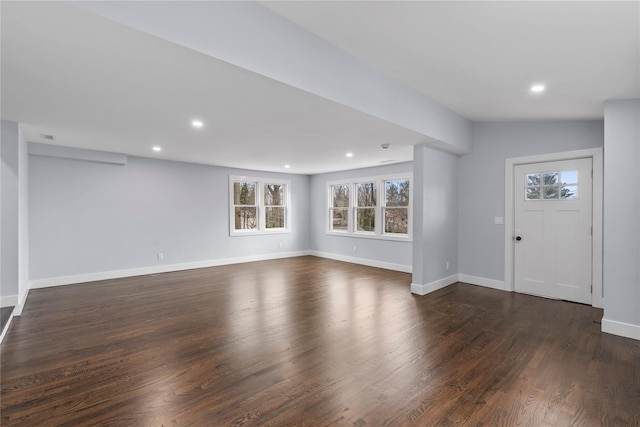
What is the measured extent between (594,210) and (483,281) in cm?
186

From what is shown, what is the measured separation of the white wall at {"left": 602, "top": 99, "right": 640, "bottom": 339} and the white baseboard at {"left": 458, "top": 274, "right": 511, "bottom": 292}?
1638mm

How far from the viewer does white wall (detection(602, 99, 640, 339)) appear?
3152 millimetres

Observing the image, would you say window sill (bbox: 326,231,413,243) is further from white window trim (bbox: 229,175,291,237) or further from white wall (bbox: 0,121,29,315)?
white wall (bbox: 0,121,29,315)

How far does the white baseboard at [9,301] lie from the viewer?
3658 millimetres

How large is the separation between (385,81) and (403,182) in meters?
3.72

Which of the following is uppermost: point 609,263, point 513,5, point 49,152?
point 513,5

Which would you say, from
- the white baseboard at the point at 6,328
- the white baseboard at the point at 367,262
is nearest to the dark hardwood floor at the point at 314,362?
the white baseboard at the point at 6,328

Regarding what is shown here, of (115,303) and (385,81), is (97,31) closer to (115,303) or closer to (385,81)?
(385,81)

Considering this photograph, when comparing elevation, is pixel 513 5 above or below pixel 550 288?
above

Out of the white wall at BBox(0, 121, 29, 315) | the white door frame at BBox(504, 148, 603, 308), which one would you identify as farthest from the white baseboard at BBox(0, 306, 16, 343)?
the white door frame at BBox(504, 148, 603, 308)

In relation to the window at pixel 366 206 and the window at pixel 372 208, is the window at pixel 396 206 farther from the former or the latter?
the window at pixel 366 206

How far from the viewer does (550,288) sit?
14.7 ft

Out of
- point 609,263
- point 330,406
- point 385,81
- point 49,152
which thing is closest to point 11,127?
point 49,152

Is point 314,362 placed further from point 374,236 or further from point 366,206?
point 366,206
